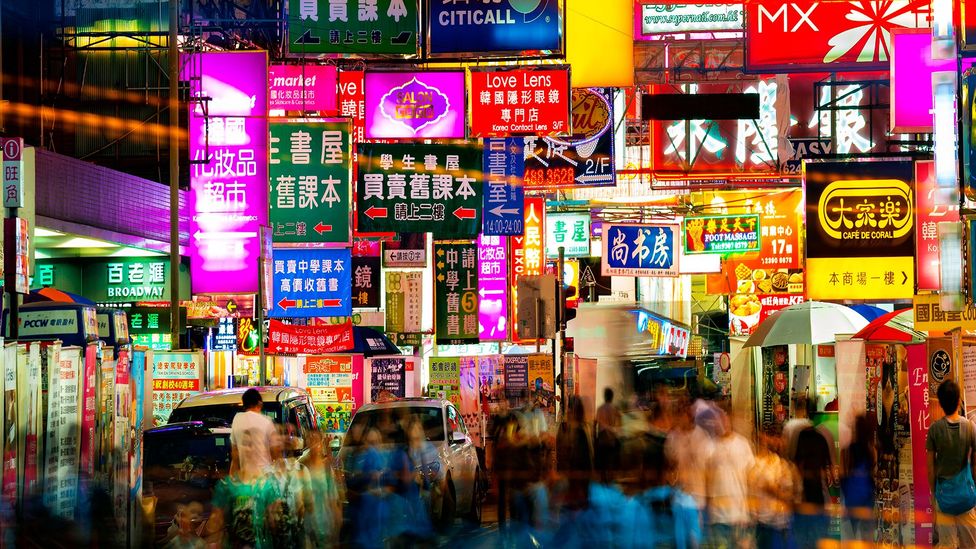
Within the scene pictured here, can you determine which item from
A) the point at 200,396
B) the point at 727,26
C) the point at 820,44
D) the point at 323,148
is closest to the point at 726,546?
the point at 200,396

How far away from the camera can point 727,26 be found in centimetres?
2386

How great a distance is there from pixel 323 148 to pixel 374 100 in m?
1.31

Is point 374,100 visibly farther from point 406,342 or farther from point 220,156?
point 406,342

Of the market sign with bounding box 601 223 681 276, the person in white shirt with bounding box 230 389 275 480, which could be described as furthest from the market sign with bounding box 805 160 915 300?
the person in white shirt with bounding box 230 389 275 480

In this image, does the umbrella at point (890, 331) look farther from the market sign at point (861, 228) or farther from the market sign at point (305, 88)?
the market sign at point (305, 88)

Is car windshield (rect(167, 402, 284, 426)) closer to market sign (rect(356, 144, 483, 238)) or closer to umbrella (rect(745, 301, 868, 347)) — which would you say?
market sign (rect(356, 144, 483, 238))

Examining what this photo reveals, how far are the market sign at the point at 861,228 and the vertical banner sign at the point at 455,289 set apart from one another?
1117 centimetres

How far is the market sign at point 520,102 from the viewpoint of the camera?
22422 mm

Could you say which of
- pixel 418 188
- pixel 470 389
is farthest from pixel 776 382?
pixel 470 389

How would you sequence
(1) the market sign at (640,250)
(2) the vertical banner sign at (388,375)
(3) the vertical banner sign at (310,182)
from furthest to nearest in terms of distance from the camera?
(1) the market sign at (640,250) < (2) the vertical banner sign at (388,375) < (3) the vertical banner sign at (310,182)

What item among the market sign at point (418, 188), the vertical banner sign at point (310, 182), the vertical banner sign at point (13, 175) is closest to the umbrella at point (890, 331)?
the market sign at point (418, 188)

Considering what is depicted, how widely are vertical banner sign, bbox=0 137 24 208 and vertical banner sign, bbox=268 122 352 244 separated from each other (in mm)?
9578

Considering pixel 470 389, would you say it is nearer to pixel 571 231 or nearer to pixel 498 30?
pixel 571 231

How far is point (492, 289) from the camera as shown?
104ft
